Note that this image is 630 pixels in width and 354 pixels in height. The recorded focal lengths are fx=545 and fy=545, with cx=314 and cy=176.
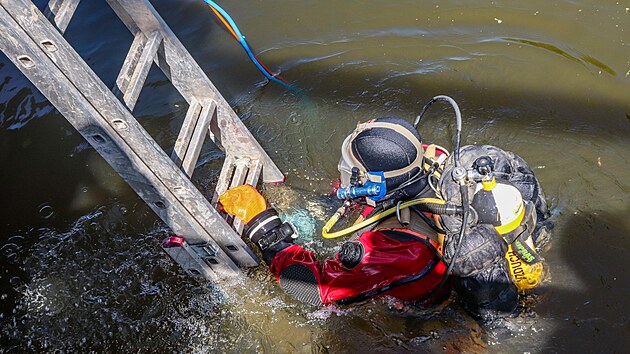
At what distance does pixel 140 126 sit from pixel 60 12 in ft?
1.95

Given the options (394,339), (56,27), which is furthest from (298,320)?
(56,27)

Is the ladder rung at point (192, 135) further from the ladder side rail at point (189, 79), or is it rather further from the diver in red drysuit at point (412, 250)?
the diver in red drysuit at point (412, 250)

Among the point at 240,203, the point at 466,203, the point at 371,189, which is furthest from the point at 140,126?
the point at 466,203

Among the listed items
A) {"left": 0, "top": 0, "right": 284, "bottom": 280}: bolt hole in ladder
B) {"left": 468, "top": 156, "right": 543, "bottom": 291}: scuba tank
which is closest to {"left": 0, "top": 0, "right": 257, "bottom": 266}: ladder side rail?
{"left": 0, "top": 0, "right": 284, "bottom": 280}: bolt hole in ladder

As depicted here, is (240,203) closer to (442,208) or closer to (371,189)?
(371,189)

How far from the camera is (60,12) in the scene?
94.1 inches

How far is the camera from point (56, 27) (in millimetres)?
2344

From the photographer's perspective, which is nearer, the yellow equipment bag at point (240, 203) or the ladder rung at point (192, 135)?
the ladder rung at point (192, 135)

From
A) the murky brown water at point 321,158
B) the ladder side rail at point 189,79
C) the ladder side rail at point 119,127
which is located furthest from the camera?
the murky brown water at point 321,158

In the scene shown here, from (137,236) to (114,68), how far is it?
2039 millimetres

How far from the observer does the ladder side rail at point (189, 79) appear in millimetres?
2855

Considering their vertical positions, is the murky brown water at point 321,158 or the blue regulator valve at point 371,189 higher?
the blue regulator valve at point 371,189

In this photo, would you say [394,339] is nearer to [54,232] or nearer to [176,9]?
[54,232]

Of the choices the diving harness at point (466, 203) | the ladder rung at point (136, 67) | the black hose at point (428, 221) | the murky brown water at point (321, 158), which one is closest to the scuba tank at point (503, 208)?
the diving harness at point (466, 203)
